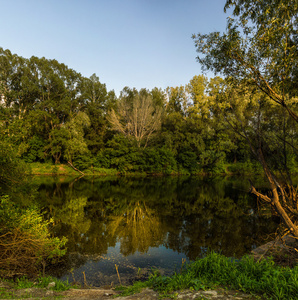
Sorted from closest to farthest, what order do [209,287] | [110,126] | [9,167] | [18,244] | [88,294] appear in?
[209,287]
[88,294]
[18,244]
[9,167]
[110,126]

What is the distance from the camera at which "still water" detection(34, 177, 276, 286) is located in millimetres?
8953

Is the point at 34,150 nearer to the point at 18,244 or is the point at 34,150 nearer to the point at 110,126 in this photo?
the point at 110,126

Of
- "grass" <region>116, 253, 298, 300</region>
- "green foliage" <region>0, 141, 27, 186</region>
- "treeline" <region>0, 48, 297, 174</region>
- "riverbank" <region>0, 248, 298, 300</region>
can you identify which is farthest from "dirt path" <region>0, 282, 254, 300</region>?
"treeline" <region>0, 48, 297, 174</region>

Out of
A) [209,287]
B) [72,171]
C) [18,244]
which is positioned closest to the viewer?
[209,287]

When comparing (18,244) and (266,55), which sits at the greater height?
(266,55)

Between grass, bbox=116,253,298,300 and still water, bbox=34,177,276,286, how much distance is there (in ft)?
9.42

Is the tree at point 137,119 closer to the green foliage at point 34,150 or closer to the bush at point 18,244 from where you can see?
the green foliage at point 34,150

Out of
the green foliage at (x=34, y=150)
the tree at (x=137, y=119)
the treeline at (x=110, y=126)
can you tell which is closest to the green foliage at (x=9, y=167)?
the treeline at (x=110, y=126)

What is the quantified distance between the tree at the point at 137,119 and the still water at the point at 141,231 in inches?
1091

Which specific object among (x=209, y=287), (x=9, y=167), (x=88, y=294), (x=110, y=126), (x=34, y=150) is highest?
(x=110, y=126)

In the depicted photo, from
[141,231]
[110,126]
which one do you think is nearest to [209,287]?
[141,231]

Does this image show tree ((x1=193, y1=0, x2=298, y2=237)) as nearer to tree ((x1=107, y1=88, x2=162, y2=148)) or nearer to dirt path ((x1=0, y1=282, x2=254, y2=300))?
dirt path ((x1=0, y1=282, x2=254, y2=300))

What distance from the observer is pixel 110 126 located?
53.0m

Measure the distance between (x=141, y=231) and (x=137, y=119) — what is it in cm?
3838
